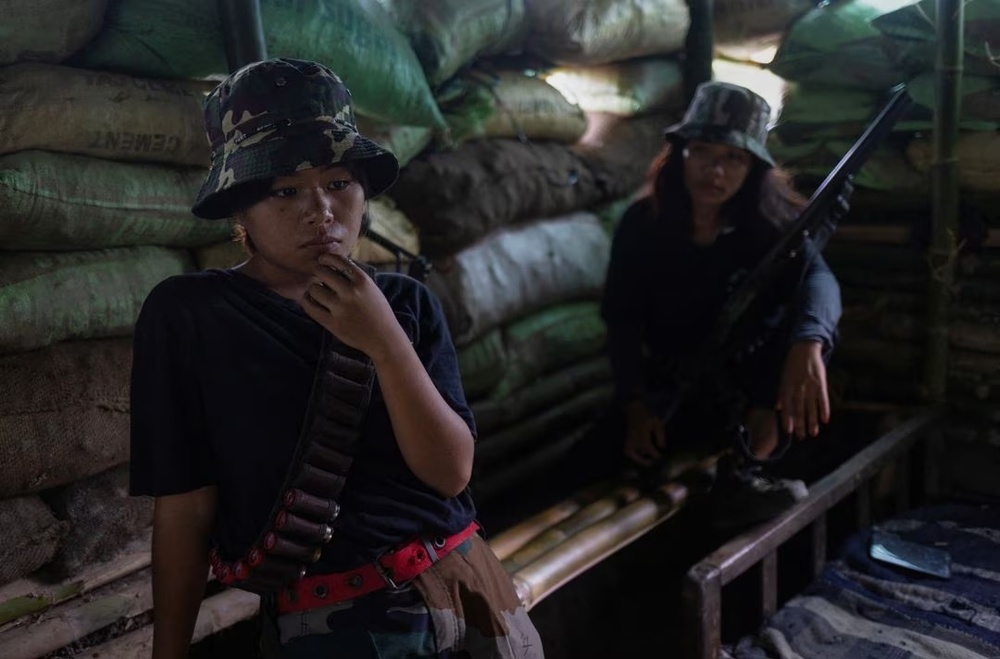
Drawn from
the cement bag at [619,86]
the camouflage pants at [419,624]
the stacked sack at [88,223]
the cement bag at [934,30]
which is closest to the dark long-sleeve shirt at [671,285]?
the cement bag at [934,30]

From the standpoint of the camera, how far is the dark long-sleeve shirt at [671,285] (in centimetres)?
254

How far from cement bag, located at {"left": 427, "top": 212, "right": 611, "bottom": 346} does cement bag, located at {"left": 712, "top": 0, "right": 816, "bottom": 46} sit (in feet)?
3.49

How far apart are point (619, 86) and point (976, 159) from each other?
1.42 m

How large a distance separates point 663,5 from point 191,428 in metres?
2.90

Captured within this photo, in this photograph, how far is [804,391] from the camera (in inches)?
86.4

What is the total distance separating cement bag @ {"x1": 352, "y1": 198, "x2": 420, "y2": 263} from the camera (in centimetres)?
233

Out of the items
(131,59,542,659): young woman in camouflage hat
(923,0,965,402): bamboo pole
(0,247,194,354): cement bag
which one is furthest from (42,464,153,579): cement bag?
(923,0,965,402): bamboo pole

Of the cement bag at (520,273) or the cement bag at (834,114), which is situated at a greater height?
the cement bag at (834,114)

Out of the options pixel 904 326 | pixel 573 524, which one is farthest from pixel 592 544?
pixel 904 326

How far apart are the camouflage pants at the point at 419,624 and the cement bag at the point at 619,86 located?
8.65 ft

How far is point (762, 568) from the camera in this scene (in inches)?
83.3

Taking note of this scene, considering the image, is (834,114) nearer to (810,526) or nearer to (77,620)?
(810,526)

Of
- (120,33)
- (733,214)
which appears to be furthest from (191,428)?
(733,214)

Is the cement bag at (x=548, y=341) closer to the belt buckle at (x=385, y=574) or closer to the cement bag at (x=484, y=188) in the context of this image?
the cement bag at (x=484, y=188)
